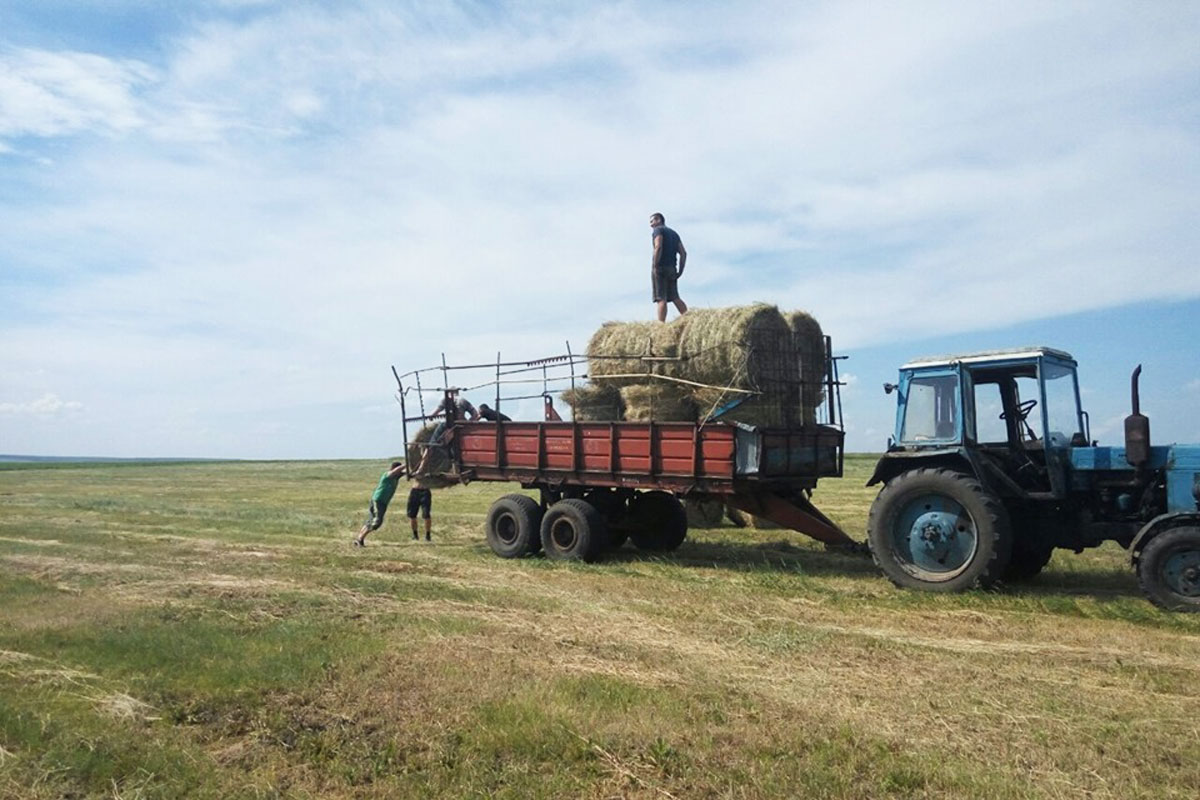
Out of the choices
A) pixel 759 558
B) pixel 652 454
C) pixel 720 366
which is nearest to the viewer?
pixel 720 366

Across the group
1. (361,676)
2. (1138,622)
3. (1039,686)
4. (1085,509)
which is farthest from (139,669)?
(1085,509)

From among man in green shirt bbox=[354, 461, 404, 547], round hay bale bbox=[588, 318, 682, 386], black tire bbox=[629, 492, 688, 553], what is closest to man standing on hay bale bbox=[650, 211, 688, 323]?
round hay bale bbox=[588, 318, 682, 386]

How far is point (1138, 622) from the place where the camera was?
8.13 meters

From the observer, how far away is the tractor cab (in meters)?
9.69

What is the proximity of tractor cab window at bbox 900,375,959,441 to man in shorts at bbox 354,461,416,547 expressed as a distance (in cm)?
791

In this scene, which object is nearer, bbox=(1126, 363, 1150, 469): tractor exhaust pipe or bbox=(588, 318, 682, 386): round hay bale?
bbox=(1126, 363, 1150, 469): tractor exhaust pipe

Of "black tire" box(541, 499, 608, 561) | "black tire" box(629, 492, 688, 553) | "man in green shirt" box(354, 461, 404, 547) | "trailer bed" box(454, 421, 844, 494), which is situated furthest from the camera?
"man in green shirt" box(354, 461, 404, 547)

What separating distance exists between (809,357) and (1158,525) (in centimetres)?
455

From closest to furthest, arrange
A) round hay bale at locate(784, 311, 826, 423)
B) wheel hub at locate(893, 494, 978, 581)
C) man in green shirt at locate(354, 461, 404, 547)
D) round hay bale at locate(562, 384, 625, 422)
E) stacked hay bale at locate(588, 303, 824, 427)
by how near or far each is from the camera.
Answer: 1. wheel hub at locate(893, 494, 978, 581)
2. stacked hay bale at locate(588, 303, 824, 427)
3. round hay bale at locate(784, 311, 826, 423)
4. round hay bale at locate(562, 384, 625, 422)
5. man in green shirt at locate(354, 461, 404, 547)

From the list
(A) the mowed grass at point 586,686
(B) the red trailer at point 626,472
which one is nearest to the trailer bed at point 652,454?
(B) the red trailer at point 626,472

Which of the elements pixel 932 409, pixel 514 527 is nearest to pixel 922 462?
pixel 932 409

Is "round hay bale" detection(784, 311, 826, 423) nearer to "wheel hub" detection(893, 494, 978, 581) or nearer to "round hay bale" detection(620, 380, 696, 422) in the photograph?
"round hay bale" detection(620, 380, 696, 422)

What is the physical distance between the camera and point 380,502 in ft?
49.0

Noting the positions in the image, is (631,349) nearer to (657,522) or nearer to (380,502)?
(657,522)
